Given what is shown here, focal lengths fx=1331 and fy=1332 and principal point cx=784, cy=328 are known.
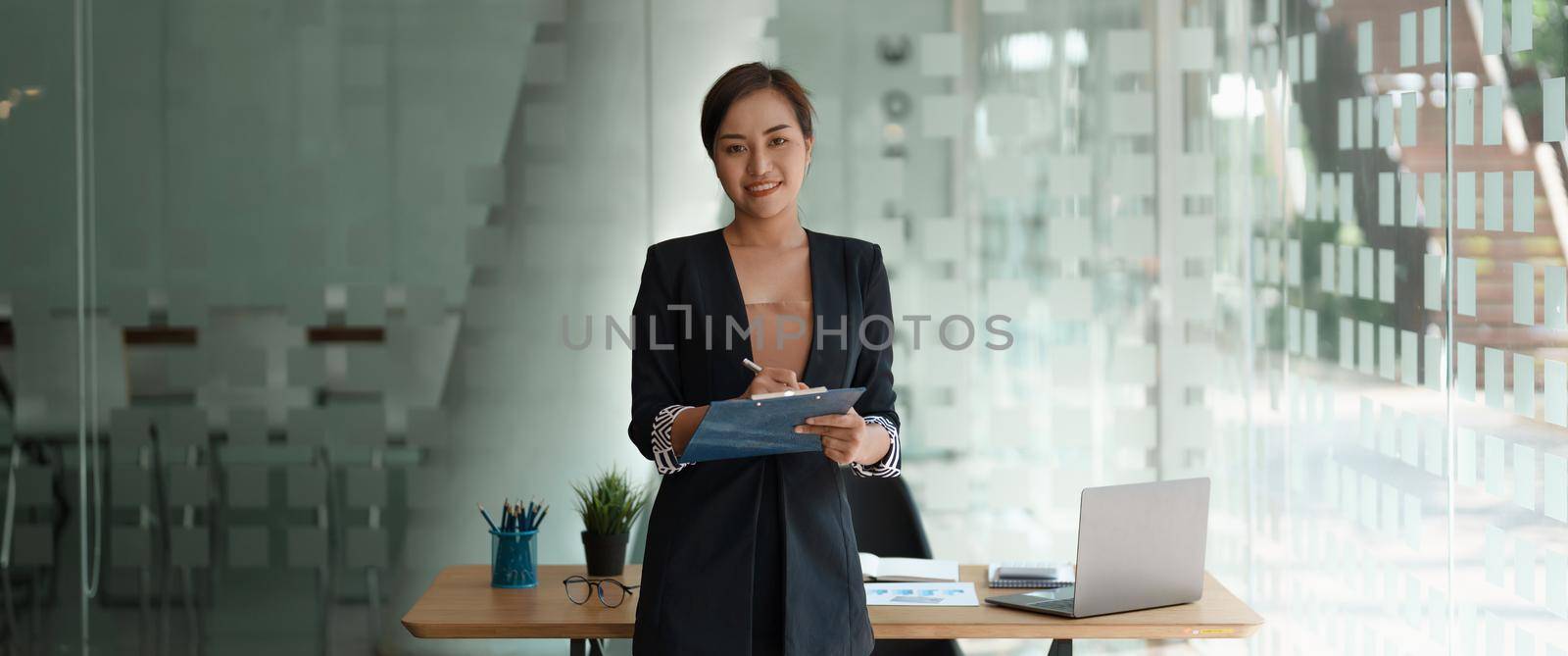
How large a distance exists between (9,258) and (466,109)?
145 centimetres

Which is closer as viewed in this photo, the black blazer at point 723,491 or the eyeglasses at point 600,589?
the black blazer at point 723,491

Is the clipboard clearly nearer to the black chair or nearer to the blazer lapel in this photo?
the blazer lapel

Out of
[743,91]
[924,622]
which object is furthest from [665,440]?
[924,622]

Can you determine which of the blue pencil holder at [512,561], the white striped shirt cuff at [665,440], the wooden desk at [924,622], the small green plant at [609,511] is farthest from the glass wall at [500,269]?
the white striped shirt cuff at [665,440]

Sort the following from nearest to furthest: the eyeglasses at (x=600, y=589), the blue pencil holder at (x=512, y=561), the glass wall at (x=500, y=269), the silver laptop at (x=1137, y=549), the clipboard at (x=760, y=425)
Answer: the clipboard at (x=760, y=425)
the silver laptop at (x=1137, y=549)
the eyeglasses at (x=600, y=589)
the blue pencil holder at (x=512, y=561)
the glass wall at (x=500, y=269)

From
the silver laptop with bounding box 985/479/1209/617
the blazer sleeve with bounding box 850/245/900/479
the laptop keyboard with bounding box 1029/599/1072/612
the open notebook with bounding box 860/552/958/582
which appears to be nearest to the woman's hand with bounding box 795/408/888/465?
the blazer sleeve with bounding box 850/245/900/479

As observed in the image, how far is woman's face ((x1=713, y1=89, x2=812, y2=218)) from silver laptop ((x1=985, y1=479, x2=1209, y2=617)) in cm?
80

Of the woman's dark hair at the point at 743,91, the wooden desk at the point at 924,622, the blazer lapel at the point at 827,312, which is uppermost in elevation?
the woman's dark hair at the point at 743,91

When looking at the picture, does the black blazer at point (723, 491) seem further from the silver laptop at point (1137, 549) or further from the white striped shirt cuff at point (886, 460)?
Result: the silver laptop at point (1137, 549)

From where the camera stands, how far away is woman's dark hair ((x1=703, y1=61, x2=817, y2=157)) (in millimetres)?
2039

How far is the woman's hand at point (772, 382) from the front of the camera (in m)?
1.88

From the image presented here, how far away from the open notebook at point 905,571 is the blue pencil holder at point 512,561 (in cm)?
69

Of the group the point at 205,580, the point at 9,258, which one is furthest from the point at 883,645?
the point at 9,258

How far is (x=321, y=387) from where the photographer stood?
3965 millimetres
